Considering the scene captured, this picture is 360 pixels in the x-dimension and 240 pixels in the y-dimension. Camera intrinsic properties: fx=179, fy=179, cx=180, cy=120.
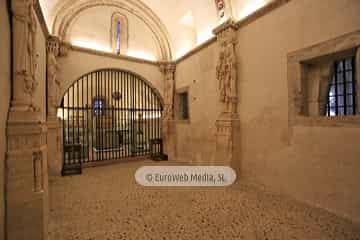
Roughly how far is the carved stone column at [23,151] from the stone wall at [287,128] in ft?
12.8

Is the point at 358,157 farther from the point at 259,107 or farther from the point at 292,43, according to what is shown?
the point at 292,43

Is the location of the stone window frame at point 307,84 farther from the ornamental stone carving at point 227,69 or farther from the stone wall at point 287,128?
the ornamental stone carving at point 227,69

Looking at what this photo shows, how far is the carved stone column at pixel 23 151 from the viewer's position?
2045 mm

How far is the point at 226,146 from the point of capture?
431 centimetres

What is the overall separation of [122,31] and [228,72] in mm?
4470

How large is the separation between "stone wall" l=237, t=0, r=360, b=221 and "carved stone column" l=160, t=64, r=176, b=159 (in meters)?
3.16

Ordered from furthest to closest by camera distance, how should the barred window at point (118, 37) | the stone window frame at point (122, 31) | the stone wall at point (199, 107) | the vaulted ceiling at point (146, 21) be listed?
the barred window at point (118, 37) < the stone window frame at point (122, 31) < the stone wall at point (199, 107) < the vaulted ceiling at point (146, 21)

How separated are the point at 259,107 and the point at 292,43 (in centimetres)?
134

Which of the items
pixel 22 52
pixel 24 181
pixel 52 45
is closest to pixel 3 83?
pixel 22 52

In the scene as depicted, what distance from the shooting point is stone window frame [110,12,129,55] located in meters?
6.35

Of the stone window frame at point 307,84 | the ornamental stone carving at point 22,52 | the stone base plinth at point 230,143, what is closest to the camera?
the ornamental stone carving at point 22,52

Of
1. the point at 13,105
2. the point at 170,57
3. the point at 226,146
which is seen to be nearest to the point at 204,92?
the point at 226,146

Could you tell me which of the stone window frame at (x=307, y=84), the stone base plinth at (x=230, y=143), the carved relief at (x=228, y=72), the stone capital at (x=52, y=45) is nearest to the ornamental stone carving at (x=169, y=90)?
the carved relief at (x=228, y=72)

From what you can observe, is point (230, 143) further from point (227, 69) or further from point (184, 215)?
point (184, 215)
